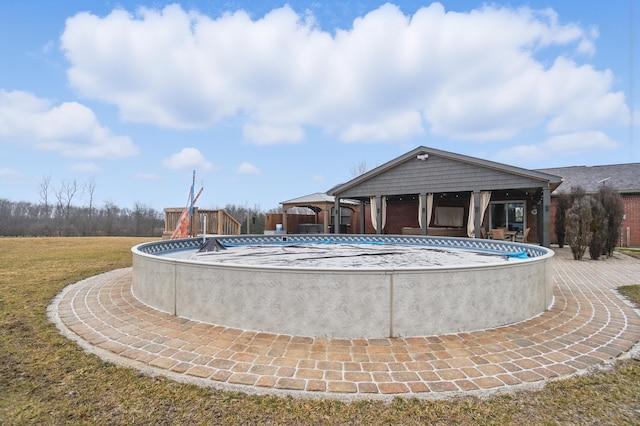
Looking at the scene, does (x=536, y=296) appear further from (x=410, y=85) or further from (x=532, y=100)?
(x=532, y=100)

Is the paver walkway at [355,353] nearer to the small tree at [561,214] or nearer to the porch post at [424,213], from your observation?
the porch post at [424,213]

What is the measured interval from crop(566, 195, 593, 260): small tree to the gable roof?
1.04 meters

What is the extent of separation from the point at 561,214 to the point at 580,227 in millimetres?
3884

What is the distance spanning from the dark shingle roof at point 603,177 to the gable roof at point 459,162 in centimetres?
600

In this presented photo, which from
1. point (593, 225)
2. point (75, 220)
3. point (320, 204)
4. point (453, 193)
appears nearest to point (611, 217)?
point (593, 225)

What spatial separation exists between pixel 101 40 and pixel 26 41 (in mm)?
3798

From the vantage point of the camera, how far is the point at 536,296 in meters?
4.14

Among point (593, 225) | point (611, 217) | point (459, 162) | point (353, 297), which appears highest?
point (459, 162)

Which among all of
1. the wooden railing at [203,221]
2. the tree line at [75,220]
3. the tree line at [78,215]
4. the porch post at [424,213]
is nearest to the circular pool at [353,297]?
the porch post at [424,213]

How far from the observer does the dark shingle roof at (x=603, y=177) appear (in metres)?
15.5

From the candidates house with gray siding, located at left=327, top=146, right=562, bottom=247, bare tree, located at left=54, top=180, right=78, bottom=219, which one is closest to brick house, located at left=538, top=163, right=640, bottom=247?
house with gray siding, located at left=327, top=146, right=562, bottom=247

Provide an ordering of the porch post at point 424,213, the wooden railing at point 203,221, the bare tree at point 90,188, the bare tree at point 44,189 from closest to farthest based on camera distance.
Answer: the porch post at point 424,213
the wooden railing at point 203,221
the bare tree at point 44,189
the bare tree at point 90,188

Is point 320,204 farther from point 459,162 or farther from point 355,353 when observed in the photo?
point 355,353

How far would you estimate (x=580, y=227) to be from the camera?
10180 millimetres
